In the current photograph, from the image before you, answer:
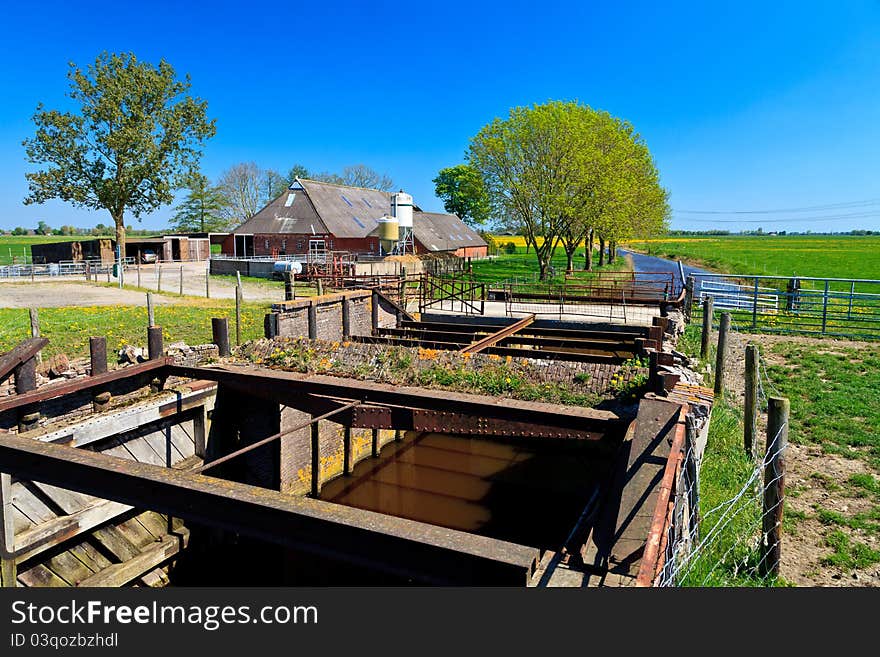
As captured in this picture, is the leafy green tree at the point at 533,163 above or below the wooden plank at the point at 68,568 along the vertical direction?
above

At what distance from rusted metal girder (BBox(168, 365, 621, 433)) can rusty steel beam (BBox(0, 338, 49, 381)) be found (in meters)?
1.76

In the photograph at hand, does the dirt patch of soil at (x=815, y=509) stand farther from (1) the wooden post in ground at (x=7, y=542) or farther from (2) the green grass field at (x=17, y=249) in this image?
(2) the green grass field at (x=17, y=249)

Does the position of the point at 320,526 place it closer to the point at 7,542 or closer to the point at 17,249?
the point at 7,542

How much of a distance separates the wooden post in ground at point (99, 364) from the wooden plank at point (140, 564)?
2.24 metres

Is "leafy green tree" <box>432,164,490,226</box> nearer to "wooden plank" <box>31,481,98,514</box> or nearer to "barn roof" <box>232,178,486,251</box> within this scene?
"barn roof" <box>232,178,486,251</box>

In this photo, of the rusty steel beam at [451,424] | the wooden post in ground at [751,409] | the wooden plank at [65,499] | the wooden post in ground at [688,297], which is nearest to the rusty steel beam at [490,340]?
the rusty steel beam at [451,424]

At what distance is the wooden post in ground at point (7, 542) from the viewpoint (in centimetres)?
679

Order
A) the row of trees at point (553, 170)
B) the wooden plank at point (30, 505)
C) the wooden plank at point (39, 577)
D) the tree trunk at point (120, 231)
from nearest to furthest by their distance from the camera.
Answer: the wooden plank at point (39, 577) < the wooden plank at point (30, 505) < the row of trees at point (553, 170) < the tree trunk at point (120, 231)

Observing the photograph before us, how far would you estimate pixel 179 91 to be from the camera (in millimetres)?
43406

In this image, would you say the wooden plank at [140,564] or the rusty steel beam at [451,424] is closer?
the rusty steel beam at [451,424]

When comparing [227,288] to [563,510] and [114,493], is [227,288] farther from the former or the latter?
[114,493]

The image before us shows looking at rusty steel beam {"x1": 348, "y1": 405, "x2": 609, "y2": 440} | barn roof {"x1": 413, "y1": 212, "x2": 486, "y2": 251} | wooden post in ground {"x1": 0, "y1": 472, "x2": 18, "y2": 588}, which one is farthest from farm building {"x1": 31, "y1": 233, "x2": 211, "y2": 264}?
rusty steel beam {"x1": 348, "y1": 405, "x2": 609, "y2": 440}

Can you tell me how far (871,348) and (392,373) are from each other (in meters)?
13.5

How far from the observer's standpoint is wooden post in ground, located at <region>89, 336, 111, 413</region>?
26.6 ft
